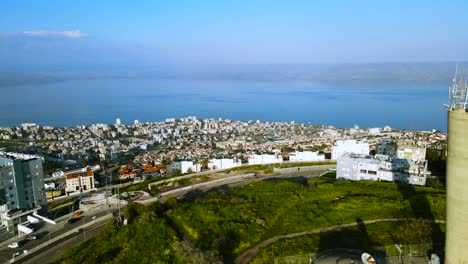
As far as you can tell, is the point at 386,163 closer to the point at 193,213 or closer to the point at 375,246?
the point at 375,246

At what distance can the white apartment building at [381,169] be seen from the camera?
62.7 feet

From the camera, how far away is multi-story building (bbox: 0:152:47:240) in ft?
49.3

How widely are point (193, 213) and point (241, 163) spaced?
16.0 m

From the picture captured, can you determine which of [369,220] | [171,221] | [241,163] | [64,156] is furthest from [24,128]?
[369,220]

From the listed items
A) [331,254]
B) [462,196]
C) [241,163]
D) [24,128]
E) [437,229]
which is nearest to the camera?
[462,196]

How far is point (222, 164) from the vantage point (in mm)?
29656

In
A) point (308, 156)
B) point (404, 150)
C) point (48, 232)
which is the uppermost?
point (404, 150)

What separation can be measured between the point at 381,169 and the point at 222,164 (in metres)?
13.7

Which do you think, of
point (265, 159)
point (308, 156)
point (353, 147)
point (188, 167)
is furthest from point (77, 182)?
point (353, 147)

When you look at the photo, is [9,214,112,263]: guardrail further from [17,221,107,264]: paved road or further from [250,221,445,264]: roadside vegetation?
[250,221,445,264]: roadside vegetation

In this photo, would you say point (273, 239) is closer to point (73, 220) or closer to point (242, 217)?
point (242, 217)

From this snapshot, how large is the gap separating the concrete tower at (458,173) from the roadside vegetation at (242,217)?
502cm

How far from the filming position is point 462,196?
247 inches

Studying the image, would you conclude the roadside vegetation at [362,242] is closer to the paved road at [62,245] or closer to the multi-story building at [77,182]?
the paved road at [62,245]
